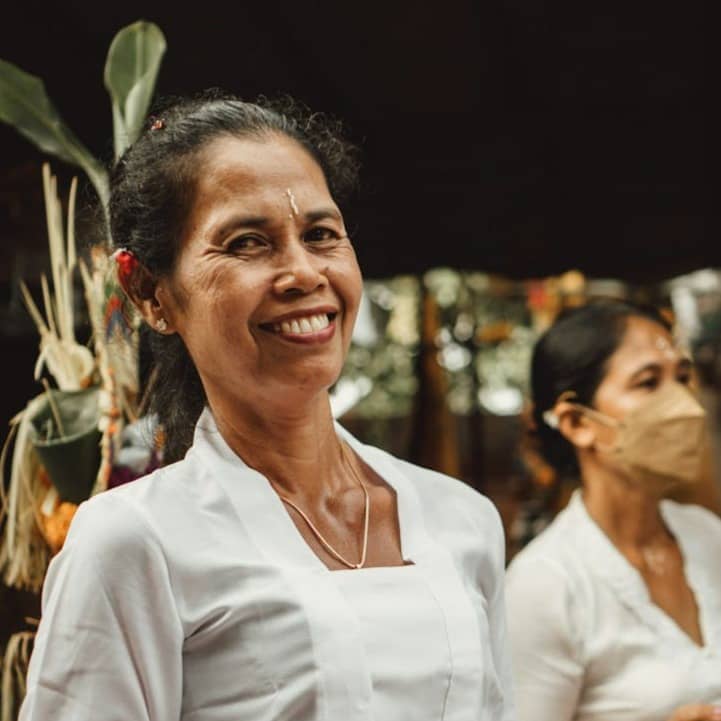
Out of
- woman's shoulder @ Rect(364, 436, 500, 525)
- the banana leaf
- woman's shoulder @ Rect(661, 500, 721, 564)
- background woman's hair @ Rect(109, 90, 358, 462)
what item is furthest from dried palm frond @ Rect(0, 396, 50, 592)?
woman's shoulder @ Rect(661, 500, 721, 564)

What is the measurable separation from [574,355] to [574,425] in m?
0.15

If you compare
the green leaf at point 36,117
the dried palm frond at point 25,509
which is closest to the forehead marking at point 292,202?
the green leaf at point 36,117

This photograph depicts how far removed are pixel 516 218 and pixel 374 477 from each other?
6.94ft

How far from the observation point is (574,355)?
8.00 feet

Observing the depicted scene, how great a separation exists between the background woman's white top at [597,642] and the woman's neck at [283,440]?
0.84 meters

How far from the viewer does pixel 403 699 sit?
1.26 m

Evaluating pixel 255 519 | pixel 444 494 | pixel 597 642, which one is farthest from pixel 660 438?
pixel 255 519

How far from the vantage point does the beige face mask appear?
2.36m

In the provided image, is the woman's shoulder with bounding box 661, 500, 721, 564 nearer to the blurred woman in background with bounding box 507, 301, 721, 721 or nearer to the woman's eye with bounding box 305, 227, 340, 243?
the blurred woman in background with bounding box 507, 301, 721, 721

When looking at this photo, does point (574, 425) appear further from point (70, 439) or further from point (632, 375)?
point (70, 439)

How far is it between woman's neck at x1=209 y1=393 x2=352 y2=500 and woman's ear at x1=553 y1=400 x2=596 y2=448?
1099 millimetres

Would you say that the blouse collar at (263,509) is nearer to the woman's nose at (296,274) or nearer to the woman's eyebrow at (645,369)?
the woman's nose at (296,274)

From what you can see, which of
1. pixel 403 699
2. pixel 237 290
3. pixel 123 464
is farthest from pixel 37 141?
pixel 403 699

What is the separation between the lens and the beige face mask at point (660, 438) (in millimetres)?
2357
